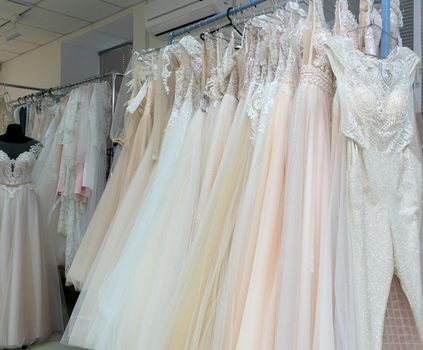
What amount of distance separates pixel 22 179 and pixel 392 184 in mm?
2137

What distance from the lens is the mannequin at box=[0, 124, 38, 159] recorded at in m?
2.52

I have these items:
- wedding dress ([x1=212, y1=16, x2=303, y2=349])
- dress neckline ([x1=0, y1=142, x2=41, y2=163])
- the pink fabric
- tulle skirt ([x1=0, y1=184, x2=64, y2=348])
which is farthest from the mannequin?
the pink fabric

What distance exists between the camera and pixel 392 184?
1.10 metres

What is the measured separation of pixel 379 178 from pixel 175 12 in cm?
208

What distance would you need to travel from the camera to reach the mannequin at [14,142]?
8.26 ft

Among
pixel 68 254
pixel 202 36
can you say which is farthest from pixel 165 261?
pixel 68 254

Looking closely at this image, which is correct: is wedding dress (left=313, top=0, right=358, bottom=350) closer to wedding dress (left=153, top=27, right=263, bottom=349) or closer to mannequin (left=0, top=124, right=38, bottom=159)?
wedding dress (left=153, top=27, right=263, bottom=349)

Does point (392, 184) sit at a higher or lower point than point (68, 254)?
higher

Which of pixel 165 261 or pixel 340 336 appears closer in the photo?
pixel 340 336

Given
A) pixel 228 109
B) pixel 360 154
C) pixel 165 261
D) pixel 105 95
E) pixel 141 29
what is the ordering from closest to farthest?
pixel 360 154
pixel 165 261
pixel 228 109
pixel 105 95
pixel 141 29

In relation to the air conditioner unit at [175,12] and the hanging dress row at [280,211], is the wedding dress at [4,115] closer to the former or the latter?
the air conditioner unit at [175,12]

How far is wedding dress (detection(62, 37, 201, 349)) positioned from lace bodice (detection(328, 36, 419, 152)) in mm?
706

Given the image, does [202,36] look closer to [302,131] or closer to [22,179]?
[302,131]

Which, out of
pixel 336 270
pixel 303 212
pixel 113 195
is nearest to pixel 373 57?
pixel 303 212
